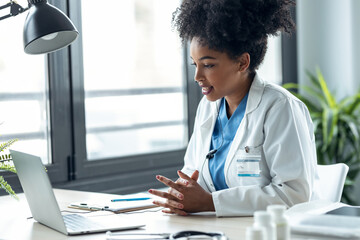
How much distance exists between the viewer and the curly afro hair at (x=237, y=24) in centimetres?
210

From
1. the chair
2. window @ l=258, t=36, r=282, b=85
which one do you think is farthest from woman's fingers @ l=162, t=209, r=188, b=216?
window @ l=258, t=36, r=282, b=85

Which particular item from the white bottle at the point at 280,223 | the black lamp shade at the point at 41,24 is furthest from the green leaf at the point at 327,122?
the white bottle at the point at 280,223

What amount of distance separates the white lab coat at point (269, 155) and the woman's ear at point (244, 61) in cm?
6

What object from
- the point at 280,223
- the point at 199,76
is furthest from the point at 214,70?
the point at 280,223

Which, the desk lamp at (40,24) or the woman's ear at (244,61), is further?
the woman's ear at (244,61)

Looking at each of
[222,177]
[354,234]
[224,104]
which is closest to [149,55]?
[224,104]

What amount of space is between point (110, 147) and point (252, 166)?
4.57 ft

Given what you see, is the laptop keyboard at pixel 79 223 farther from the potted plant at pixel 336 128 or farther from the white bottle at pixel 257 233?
the potted plant at pixel 336 128

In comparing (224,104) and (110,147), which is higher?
(224,104)

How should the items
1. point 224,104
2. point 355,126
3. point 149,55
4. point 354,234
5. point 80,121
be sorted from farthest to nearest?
point 355,126
point 149,55
point 80,121
point 224,104
point 354,234

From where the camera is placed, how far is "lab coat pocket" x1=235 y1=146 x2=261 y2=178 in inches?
79.7

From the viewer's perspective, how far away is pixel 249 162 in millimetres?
2043

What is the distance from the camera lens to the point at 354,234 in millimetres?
1317

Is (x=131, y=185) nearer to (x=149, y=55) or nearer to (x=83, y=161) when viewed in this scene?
(x=83, y=161)
